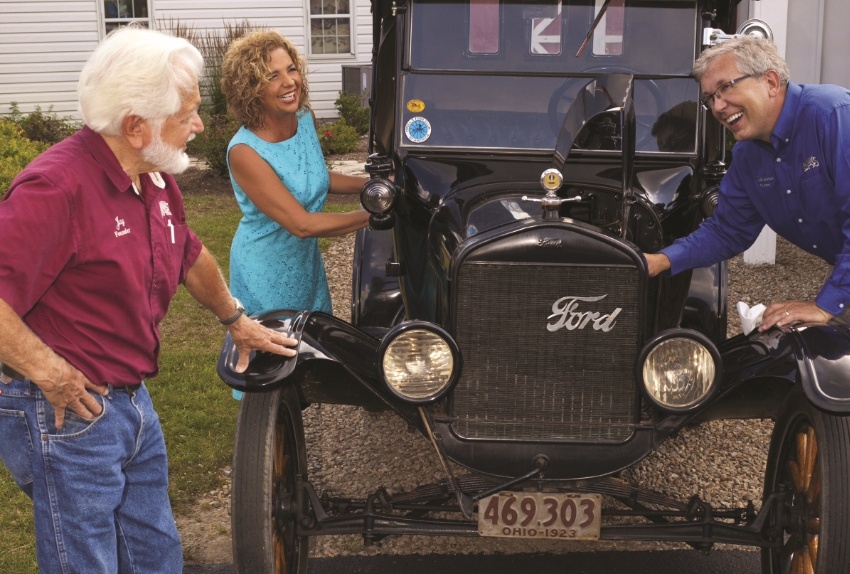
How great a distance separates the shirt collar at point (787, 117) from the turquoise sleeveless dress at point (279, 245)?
70.8 inches

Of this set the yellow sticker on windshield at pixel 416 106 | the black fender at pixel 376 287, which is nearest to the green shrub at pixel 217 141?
the black fender at pixel 376 287

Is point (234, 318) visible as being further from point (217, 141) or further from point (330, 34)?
point (330, 34)

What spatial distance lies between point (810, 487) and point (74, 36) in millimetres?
16126

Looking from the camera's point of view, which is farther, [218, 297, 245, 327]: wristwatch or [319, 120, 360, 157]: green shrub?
[319, 120, 360, 157]: green shrub

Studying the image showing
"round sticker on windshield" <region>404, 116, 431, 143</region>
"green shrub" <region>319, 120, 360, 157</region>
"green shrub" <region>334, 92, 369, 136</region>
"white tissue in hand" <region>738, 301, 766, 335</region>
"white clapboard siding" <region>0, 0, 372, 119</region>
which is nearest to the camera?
"white tissue in hand" <region>738, 301, 766, 335</region>

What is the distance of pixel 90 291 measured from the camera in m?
2.68

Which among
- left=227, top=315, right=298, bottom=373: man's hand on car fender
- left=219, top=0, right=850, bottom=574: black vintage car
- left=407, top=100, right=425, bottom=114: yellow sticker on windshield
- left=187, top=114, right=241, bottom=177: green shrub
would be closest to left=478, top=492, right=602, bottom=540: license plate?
left=219, top=0, right=850, bottom=574: black vintage car

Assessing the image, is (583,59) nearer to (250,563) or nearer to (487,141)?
(487,141)

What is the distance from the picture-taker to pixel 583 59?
448cm

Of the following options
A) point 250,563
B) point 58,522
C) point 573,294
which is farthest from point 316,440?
point 58,522

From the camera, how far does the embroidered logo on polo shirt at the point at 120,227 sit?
2.70 meters

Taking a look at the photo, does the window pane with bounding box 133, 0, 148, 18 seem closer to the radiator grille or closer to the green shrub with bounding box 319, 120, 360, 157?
the green shrub with bounding box 319, 120, 360, 157

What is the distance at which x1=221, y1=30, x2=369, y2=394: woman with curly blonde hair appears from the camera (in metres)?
4.24

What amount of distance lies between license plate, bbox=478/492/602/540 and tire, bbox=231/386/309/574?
68cm
